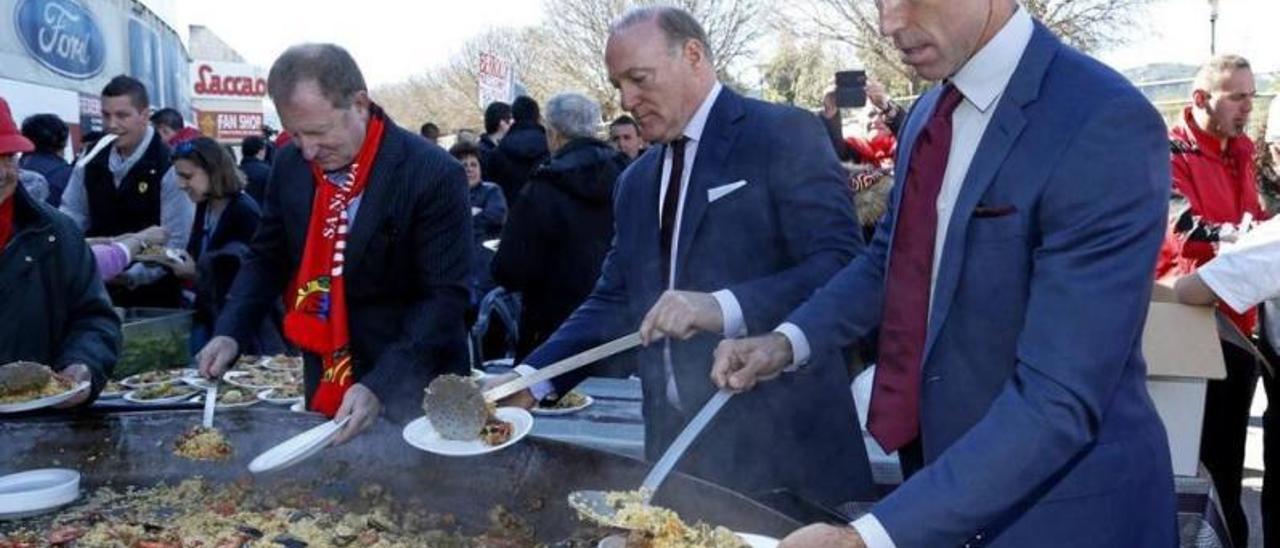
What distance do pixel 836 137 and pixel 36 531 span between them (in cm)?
641

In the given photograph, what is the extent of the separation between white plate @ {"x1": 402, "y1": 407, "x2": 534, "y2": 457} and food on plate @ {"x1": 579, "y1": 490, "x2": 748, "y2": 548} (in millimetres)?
505

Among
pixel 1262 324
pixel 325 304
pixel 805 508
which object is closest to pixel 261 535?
pixel 325 304

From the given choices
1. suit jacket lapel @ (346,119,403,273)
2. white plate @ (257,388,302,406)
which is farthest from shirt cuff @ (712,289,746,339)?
white plate @ (257,388,302,406)

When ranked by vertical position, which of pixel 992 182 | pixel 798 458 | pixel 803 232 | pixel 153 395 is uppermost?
pixel 992 182

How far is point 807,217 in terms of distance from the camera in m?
2.38

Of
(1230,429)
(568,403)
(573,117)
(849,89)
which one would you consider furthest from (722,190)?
(849,89)

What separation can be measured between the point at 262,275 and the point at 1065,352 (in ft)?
7.71

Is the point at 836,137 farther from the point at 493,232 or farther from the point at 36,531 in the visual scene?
the point at 36,531

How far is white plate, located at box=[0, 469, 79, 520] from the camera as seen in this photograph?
2246 millimetres

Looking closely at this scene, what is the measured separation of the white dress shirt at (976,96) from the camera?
1.58 m

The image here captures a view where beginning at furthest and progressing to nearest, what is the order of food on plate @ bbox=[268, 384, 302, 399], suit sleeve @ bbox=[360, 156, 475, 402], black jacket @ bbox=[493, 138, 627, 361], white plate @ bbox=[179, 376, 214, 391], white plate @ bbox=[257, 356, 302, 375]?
black jacket @ bbox=[493, 138, 627, 361]
white plate @ bbox=[257, 356, 302, 375]
white plate @ bbox=[179, 376, 214, 391]
food on plate @ bbox=[268, 384, 302, 399]
suit sleeve @ bbox=[360, 156, 475, 402]

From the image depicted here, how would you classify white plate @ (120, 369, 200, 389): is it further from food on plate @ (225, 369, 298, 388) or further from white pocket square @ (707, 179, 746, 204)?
white pocket square @ (707, 179, 746, 204)

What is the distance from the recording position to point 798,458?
7.93ft

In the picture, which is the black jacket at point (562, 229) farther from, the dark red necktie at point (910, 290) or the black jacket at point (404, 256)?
the dark red necktie at point (910, 290)
